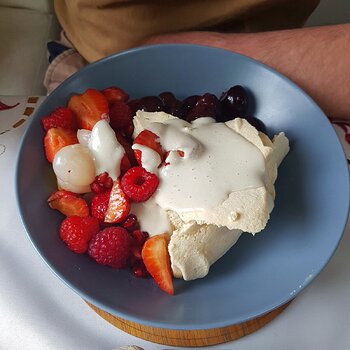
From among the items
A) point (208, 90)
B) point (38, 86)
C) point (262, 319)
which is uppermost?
point (208, 90)

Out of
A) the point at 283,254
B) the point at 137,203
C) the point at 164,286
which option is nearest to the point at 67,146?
the point at 137,203

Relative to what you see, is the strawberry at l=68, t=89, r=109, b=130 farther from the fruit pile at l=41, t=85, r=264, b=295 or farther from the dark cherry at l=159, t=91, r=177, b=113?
the dark cherry at l=159, t=91, r=177, b=113

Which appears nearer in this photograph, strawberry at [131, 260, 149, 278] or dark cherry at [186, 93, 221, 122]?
strawberry at [131, 260, 149, 278]

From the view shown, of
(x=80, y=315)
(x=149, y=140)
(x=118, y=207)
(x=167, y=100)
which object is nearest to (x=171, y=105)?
(x=167, y=100)

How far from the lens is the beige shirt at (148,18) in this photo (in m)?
1.03

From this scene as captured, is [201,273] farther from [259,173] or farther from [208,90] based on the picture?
[208,90]

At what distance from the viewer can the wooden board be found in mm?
819

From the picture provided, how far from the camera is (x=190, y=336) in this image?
0.82 meters

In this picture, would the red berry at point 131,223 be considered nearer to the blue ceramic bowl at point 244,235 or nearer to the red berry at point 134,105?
the blue ceramic bowl at point 244,235

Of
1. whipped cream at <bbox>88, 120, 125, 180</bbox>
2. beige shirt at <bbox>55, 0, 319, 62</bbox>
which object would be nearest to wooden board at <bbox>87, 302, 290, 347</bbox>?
whipped cream at <bbox>88, 120, 125, 180</bbox>

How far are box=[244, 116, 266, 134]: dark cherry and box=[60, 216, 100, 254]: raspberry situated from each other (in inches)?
12.7

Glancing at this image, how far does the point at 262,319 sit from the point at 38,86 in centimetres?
77

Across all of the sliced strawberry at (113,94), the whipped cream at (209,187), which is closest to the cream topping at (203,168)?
the whipped cream at (209,187)

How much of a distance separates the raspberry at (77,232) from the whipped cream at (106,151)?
85mm
